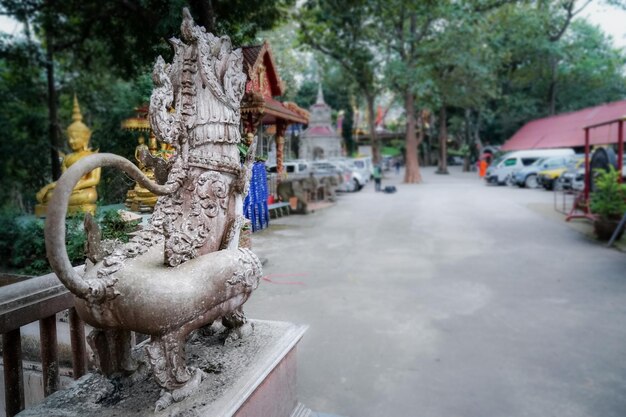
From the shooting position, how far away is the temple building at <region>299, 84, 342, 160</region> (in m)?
30.9

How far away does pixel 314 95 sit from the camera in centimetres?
3425

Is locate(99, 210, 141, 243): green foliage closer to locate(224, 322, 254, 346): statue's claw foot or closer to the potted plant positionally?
locate(224, 322, 254, 346): statue's claw foot

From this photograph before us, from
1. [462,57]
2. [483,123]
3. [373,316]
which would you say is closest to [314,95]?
[483,123]

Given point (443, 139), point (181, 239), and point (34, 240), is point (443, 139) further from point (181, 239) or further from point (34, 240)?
point (181, 239)

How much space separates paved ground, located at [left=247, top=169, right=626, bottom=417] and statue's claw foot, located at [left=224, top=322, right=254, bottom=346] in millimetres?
985

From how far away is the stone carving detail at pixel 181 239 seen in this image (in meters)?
1.74

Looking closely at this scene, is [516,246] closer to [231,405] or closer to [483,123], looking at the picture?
[231,405]

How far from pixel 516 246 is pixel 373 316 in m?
4.69

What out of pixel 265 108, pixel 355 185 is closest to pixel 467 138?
pixel 355 185

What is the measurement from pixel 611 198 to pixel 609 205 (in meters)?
0.14

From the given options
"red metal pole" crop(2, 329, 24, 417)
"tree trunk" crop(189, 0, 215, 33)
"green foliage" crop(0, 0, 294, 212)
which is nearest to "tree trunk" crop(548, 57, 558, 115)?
"green foliage" crop(0, 0, 294, 212)

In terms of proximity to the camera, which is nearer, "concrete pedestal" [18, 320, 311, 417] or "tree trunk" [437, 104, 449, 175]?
"concrete pedestal" [18, 320, 311, 417]

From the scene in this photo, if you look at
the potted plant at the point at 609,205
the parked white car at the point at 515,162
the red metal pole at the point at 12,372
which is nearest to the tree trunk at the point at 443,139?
the parked white car at the point at 515,162

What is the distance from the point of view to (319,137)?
3112cm
